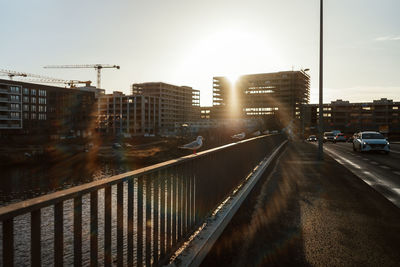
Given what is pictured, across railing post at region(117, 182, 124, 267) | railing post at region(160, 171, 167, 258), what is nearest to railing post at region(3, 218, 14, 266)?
railing post at region(117, 182, 124, 267)

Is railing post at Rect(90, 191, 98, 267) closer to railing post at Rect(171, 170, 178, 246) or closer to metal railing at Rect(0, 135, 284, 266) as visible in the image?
metal railing at Rect(0, 135, 284, 266)

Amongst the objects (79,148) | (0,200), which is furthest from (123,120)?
(0,200)

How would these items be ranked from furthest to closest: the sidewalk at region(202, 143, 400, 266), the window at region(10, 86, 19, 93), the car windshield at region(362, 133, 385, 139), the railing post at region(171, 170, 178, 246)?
the window at region(10, 86, 19, 93)
the car windshield at region(362, 133, 385, 139)
the sidewalk at region(202, 143, 400, 266)
the railing post at region(171, 170, 178, 246)

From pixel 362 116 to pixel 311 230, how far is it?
13778 centimetres

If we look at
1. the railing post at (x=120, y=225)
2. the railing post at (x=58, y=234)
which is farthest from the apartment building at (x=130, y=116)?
the railing post at (x=58, y=234)

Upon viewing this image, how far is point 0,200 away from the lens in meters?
32.0

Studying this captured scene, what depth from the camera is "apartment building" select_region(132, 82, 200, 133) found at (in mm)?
154500

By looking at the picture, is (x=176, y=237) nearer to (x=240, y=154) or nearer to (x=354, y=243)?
(x=354, y=243)

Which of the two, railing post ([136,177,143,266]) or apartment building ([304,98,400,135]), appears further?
apartment building ([304,98,400,135])

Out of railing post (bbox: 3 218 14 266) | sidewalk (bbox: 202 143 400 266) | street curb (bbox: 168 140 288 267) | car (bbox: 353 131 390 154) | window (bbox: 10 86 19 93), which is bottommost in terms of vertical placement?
sidewalk (bbox: 202 143 400 266)

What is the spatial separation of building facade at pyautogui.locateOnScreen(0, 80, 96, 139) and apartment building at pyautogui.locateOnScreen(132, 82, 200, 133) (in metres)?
42.4

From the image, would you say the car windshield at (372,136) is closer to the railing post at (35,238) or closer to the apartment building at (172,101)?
the railing post at (35,238)

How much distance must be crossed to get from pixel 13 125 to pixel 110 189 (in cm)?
10155

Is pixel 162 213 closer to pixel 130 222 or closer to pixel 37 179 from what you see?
pixel 130 222
